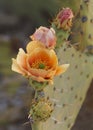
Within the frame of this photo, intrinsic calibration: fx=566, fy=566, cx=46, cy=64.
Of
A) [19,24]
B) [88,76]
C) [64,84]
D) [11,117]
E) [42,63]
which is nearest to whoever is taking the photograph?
[42,63]

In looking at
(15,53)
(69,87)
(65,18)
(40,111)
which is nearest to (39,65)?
(40,111)

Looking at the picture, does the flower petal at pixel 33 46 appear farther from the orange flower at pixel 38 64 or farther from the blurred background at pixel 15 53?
the blurred background at pixel 15 53

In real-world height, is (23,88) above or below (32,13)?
below

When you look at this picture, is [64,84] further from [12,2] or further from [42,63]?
[12,2]

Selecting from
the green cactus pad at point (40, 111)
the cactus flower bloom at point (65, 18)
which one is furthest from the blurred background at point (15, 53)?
the green cactus pad at point (40, 111)

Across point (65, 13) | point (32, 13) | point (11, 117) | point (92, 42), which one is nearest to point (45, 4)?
point (32, 13)

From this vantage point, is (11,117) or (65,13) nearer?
(65,13)
